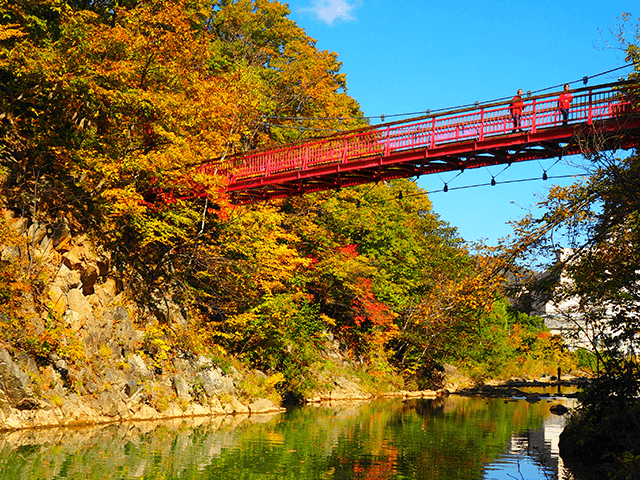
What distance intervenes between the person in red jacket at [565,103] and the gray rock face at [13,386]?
542 inches

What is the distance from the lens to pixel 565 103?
16.0 metres

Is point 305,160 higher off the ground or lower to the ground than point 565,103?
lower

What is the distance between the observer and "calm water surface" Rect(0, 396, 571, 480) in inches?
474

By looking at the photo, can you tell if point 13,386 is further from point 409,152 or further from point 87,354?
point 409,152

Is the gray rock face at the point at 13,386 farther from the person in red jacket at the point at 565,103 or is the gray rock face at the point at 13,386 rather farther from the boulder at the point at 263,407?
the person in red jacket at the point at 565,103

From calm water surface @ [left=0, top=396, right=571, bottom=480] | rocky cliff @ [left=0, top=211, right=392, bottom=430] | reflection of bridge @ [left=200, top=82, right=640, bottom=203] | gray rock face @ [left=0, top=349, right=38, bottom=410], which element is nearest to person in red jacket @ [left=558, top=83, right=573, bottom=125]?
reflection of bridge @ [left=200, top=82, right=640, bottom=203]

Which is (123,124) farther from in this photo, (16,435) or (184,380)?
(16,435)

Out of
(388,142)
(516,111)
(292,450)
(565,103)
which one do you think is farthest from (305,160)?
(292,450)

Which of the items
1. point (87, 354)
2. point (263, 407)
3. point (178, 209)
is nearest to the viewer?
point (87, 354)

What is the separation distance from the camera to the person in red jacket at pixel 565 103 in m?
15.9

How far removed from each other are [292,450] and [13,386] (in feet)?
20.6

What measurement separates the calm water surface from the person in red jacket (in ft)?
25.4

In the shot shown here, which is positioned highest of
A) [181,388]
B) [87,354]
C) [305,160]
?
[305,160]

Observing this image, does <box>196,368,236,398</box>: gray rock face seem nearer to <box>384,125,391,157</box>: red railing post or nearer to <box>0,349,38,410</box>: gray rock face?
<box>0,349,38,410</box>: gray rock face
